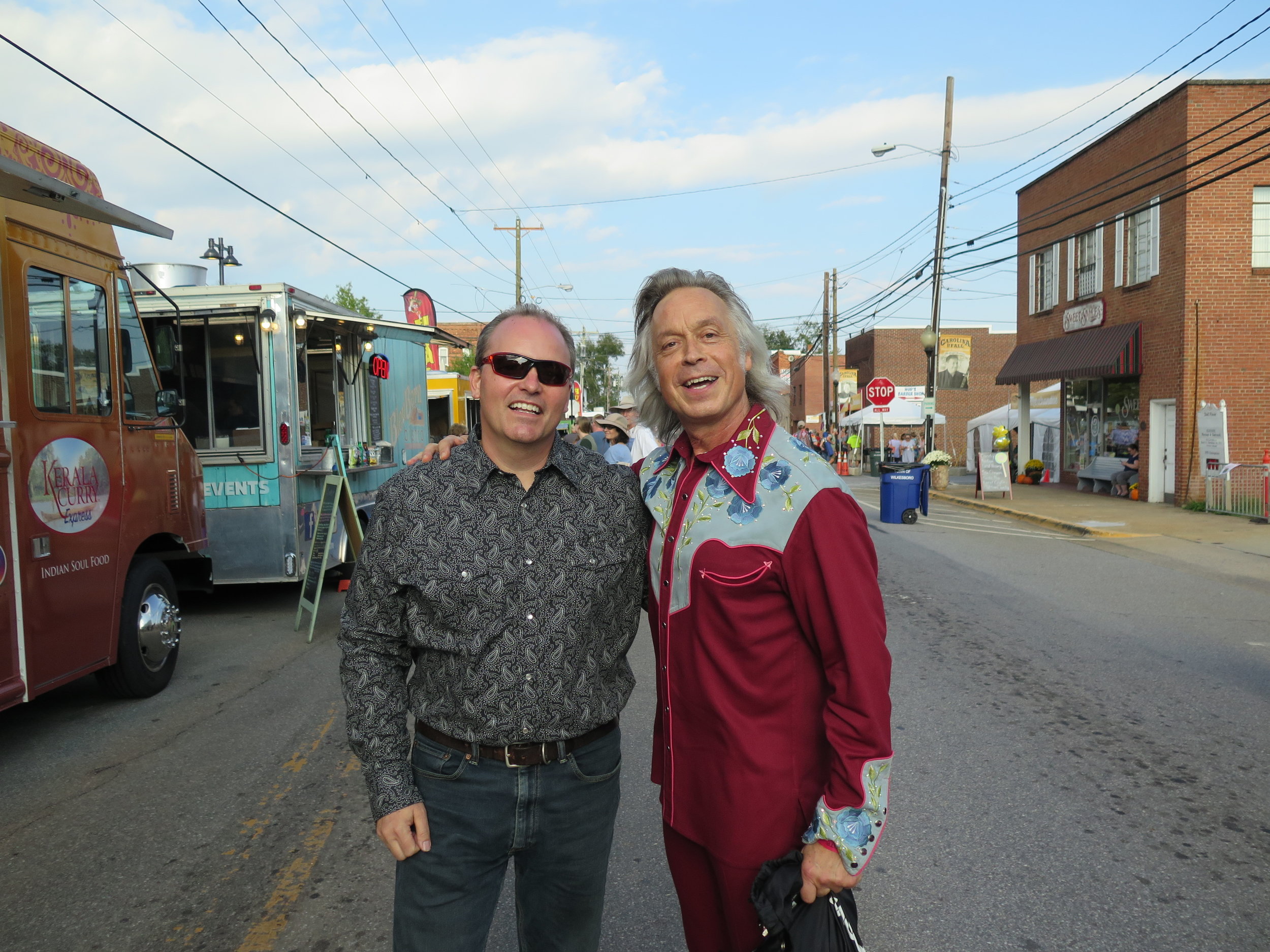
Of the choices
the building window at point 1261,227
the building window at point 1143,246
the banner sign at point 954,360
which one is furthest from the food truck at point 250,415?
the banner sign at point 954,360

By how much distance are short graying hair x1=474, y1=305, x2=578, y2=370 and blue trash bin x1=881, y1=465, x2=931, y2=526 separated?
49.9 ft

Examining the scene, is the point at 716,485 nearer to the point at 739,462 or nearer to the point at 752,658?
the point at 739,462

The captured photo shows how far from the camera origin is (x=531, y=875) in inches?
86.6

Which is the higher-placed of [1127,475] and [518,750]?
[518,750]

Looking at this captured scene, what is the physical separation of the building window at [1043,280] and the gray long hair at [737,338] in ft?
82.5

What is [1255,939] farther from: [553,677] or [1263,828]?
[553,677]

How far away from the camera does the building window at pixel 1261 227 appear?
18.4 metres

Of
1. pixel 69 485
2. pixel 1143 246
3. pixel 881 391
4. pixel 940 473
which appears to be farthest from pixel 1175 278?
pixel 69 485

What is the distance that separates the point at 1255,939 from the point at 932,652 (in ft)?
13.5

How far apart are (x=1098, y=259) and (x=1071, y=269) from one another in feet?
4.41

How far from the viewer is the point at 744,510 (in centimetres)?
200

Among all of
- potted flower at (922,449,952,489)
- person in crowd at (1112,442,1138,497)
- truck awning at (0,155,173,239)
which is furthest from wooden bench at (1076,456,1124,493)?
truck awning at (0,155,173,239)

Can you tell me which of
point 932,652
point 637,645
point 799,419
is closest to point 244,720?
point 637,645

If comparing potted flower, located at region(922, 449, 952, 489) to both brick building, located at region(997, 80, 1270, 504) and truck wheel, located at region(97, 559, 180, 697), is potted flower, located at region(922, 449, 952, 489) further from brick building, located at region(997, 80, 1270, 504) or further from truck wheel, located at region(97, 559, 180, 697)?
truck wheel, located at region(97, 559, 180, 697)
